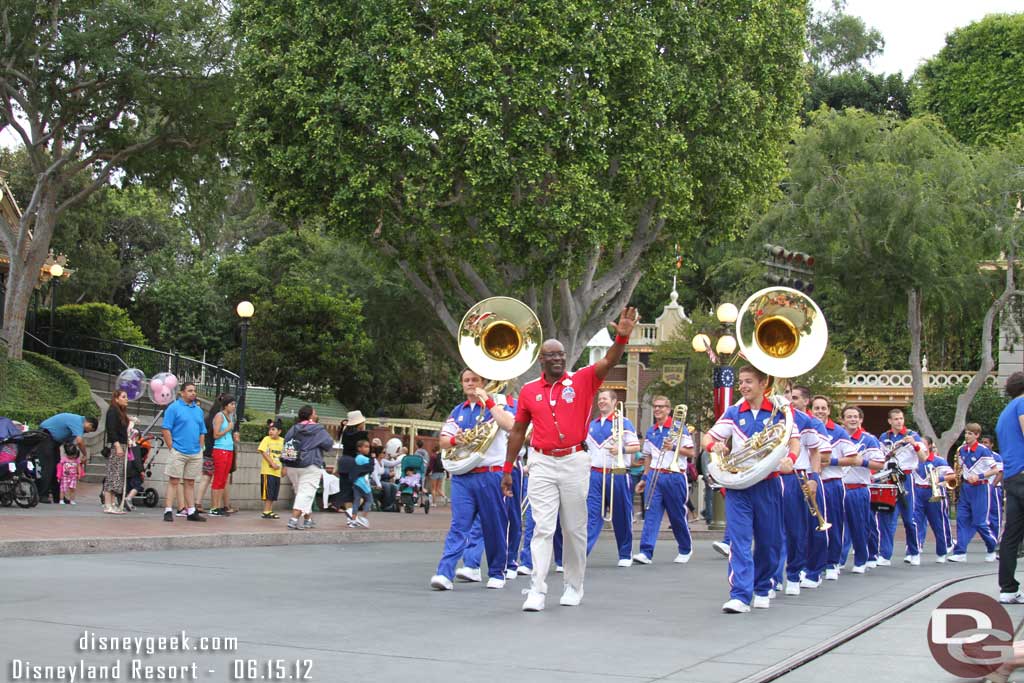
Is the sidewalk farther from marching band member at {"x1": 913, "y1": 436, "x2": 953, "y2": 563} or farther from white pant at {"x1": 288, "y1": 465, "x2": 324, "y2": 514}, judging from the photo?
marching band member at {"x1": 913, "y1": 436, "x2": 953, "y2": 563}

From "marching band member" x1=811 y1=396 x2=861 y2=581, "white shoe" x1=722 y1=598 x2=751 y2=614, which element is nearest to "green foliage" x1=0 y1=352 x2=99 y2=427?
"marching band member" x1=811 y1=396 x2=861 y2=581

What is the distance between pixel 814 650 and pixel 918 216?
23399 mm

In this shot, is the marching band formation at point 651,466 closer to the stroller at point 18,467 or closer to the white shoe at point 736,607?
the white shoe at point 736,607

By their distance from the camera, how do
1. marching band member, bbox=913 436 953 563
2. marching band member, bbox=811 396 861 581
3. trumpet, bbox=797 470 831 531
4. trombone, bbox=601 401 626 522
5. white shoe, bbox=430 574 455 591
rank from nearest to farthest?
white shoe, bbox=430 574 455 591 < trumpet, bbox=797 470 831 531 < marching band member, bbox=811 396 861 581 < trombone, bbox=601 401 626 522 < marching band member, bbox=913 436 953 563

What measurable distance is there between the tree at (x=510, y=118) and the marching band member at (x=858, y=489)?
34.8 ft

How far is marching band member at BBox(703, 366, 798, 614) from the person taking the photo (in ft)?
34.9

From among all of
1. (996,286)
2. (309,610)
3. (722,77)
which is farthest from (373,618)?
(996,286)

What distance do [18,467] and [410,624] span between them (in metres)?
11.4

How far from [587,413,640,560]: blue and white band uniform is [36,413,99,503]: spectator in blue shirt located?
8350mm

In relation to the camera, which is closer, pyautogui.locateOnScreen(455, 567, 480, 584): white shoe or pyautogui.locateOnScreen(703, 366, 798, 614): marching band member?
pyautogui.locateOnScreen(703, 366, 798, 614): marching band member

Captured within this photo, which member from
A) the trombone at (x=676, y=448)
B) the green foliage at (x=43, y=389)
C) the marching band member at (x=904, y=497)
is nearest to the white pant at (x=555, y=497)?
the trombone at (x=676, y=448)

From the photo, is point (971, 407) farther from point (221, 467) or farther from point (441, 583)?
point (441, 583)

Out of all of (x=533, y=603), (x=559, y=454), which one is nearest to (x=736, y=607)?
(x=533, y=603)

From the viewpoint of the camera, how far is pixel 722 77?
27.4 m
